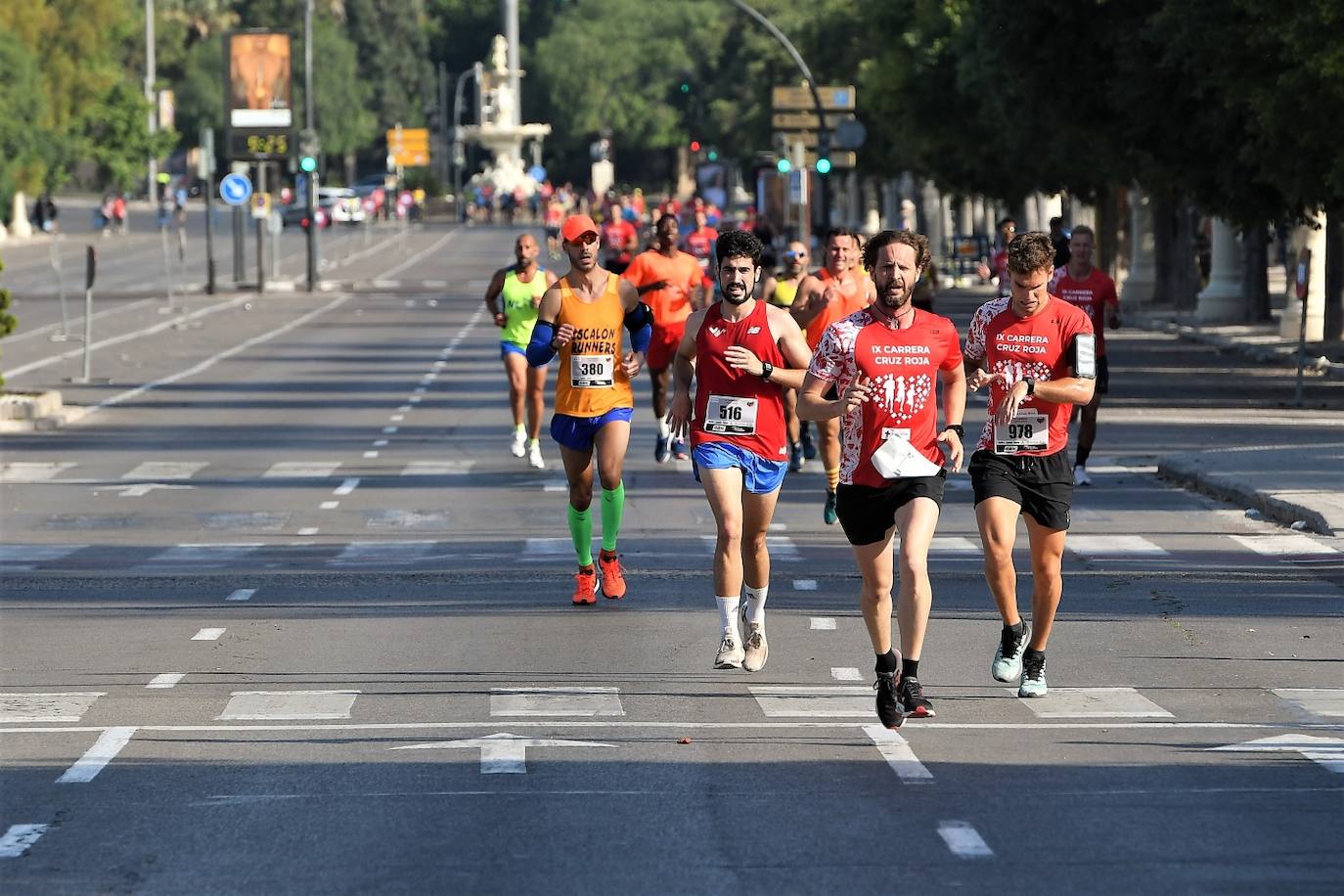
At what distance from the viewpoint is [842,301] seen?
19.1 m

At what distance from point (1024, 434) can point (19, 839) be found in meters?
4.65

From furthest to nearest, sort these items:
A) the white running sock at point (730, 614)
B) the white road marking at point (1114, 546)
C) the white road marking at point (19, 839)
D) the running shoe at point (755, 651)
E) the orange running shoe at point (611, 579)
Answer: the white road marking at point (1114, 546), the orange running shoe at point (611, 579), the white running sock at point (730, 614), the running shoe at point (755, 651), the white road marking at point (19, 839)

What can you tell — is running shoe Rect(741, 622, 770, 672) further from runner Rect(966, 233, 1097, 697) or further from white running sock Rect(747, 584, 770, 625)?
runner Rect(966, 233, 1097, 697)

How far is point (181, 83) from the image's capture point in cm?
15275

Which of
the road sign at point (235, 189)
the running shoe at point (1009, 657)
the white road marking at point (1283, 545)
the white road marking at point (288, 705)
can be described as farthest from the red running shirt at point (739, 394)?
the road sign at point (235, 189)

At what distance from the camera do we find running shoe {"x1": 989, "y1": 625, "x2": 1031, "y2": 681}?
11.2 m

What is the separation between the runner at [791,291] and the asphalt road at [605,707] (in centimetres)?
43

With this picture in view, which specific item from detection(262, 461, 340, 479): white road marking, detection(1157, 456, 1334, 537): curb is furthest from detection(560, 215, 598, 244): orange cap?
detection(262, 461, 340, 479): white road marking

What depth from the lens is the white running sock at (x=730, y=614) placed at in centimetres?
1189

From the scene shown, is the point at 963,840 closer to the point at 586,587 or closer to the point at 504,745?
the point at 504,745

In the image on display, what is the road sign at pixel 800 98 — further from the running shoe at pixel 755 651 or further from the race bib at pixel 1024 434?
the race bib at pixel 1024 434

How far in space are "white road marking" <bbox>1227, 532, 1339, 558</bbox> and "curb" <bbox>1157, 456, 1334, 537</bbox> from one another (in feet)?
0.80

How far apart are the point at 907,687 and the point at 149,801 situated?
2.99 m

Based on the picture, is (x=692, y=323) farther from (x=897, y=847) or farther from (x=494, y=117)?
(x=494, y=117)
